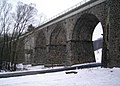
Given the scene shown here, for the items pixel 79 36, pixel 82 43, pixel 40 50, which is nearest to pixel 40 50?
pixel 40 50

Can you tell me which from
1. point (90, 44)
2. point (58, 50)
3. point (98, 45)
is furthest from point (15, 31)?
point (98, 45)

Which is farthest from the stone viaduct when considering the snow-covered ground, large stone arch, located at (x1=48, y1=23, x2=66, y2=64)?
the snow-covered ground

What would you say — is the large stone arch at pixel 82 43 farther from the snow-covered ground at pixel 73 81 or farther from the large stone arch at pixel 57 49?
the snow-covered ground at pixel 73 81

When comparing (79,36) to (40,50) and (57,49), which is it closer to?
(57,49)

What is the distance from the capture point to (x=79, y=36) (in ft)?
72.9

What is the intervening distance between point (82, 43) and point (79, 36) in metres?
1.04

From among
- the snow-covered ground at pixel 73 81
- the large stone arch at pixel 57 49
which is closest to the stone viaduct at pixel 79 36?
the large stone arch at pixel 57 49

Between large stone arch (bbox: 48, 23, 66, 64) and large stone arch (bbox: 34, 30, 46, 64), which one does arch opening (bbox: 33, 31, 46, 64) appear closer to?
large stone arch (bbox: 34, 30, 46, 64)

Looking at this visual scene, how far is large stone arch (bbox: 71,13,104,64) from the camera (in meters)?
21.4

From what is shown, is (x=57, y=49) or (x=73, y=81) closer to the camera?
(x=73, y=81)

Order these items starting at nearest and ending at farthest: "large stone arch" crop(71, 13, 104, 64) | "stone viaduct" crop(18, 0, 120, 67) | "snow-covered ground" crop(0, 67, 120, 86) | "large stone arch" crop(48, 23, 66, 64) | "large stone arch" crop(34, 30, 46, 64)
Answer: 1. "snow-covered ground" crop(0, 67, 120, 86)
2. "stone viaduct" crop(18, 0, 120, 67)
3. "large stone arch" crop(71, 13, 104, 64)
4. "large stone arch" crop(48, 23, 66, 64)
5. "large stone arch" crop(34, 30, 46, 64)

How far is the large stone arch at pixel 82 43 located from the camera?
70.1ft

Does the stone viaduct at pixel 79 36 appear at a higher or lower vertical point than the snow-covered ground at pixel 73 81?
higher

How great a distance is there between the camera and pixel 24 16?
84.8ft
